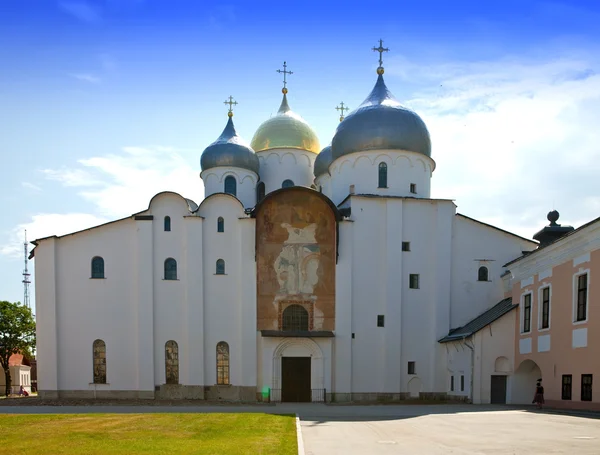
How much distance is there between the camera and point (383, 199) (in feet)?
111

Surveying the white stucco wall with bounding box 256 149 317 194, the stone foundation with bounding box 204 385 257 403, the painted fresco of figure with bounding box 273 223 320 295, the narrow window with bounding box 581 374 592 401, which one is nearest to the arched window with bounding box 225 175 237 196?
the white stucco wall with bounding box 256 149 317 194

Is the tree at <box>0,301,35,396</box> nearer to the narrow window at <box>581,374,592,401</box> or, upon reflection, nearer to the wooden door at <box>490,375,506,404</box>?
the wooden door at <box>490,375,506,404</box>

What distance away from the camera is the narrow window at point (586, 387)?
22.2m

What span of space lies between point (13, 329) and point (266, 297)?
33126mm

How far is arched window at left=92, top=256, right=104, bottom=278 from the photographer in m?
32.9

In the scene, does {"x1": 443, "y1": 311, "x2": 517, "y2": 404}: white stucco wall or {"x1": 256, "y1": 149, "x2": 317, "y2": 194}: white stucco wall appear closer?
{"x1": 443, "y1": 311, "x2": 517, "y2": 404}: white stucco wall

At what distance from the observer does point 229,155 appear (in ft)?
136

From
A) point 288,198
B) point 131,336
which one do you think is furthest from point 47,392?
point 288,198

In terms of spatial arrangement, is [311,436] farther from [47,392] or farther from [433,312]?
[47,392]

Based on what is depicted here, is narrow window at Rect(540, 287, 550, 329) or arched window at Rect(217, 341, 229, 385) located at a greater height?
narrow window at Rect(540, 287, 550, 329)

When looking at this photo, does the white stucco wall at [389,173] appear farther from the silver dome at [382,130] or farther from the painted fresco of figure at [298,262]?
the painted fresco of figure at [298,262]

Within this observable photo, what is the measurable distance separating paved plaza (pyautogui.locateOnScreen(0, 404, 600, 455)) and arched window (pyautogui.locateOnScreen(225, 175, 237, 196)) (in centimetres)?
2157

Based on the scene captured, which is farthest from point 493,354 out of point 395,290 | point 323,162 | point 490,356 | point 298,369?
point 323,162

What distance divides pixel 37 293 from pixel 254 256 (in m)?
11.7
